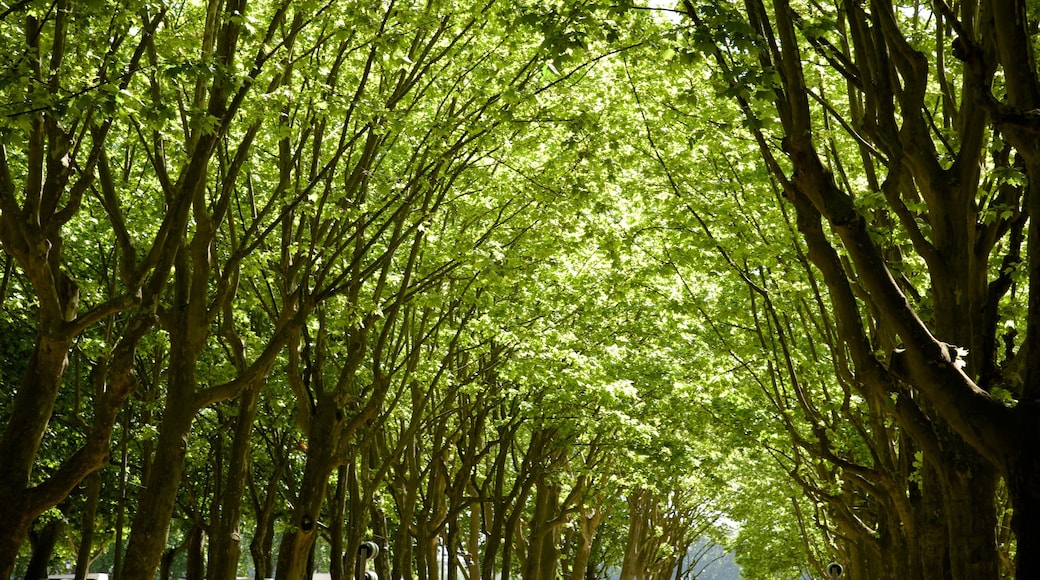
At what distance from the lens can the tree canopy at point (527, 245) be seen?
684cm

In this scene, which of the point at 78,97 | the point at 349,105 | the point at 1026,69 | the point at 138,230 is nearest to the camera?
the point at 1026,69

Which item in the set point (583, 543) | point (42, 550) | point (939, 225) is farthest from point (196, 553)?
point (939, 225)

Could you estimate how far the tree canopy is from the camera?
6836mm

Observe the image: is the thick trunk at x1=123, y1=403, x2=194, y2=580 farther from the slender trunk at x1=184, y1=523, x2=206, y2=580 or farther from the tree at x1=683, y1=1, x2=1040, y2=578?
the slender trunk at x1=184, y1=523, x2=206, y2=580

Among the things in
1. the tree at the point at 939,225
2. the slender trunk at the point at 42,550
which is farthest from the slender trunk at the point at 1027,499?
the slender trunk at the point at 42,550

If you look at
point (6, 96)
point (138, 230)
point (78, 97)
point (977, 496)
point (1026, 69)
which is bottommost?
point (977, 496)

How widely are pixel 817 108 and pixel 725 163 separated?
1.41m

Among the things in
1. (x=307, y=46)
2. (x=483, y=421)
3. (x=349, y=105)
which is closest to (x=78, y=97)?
(x=349, y=105)

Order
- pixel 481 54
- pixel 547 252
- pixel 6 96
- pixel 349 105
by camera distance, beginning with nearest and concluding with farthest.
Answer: pixel 6 96
pixel 349 105
pixel 481 54
pixel 547 252

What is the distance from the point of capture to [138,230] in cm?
1579

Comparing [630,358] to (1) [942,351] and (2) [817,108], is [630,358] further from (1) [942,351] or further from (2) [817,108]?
(1) [942,351]

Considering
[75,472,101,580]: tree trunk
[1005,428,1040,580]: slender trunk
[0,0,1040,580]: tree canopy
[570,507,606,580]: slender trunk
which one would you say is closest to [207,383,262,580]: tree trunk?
[0,0,1040,580]: tree canopy

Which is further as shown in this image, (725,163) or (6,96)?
(725,163)

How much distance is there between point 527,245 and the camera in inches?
589
